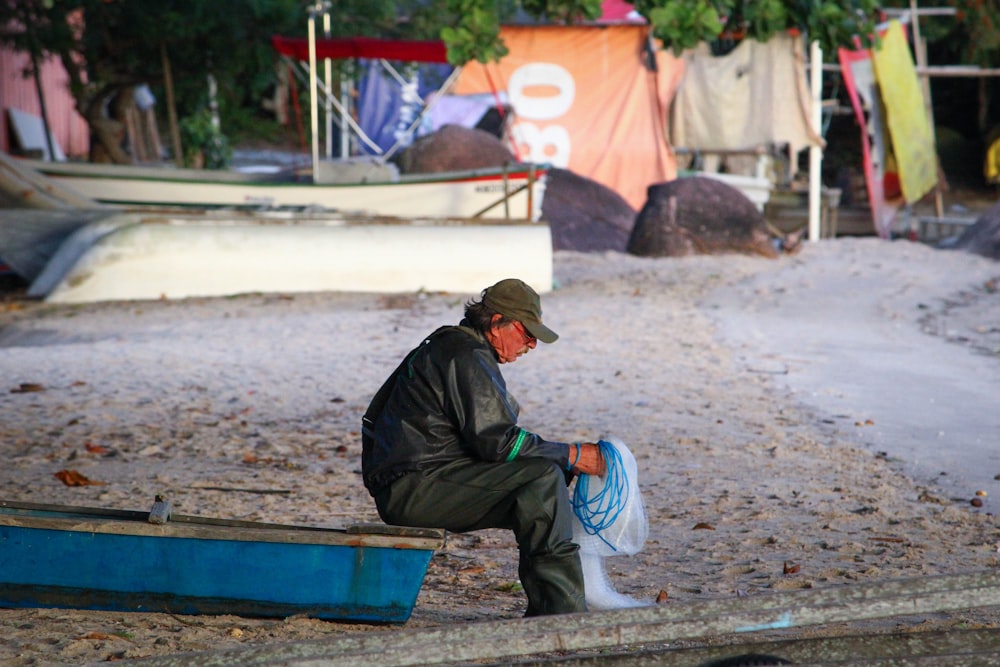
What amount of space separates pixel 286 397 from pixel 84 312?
4716 millimetres

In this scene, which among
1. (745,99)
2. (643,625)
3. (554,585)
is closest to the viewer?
Result: (643,625)

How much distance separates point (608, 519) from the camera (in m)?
4.32

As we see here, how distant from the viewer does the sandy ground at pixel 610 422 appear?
193 inches

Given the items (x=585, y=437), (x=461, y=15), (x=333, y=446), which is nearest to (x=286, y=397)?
(x=333, y=446)

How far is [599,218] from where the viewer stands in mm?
18000

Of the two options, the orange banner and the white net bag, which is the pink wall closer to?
the orange banner

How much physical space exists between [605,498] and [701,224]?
42.0ft

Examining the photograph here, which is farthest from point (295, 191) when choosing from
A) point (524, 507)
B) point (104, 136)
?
point (524, 507)

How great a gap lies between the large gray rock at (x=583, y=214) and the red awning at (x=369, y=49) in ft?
11.6

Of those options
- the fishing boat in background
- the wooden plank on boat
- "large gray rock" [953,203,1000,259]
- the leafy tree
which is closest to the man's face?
the fishing boat in background

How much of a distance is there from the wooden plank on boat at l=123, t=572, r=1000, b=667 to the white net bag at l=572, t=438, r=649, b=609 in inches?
38.1

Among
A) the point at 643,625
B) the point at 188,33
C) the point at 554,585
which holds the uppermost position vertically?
the point at 188,33

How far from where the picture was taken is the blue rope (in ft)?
14.0

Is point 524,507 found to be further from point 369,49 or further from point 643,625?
point 369,49
